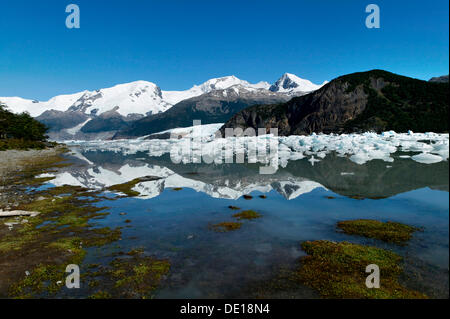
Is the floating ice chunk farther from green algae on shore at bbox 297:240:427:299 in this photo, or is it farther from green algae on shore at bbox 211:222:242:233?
green algae on shore at bbox 211:222:242:233

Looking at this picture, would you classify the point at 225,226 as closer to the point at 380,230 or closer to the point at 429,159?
the point at 380,230

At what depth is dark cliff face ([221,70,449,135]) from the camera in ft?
382

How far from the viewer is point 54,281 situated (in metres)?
11.0

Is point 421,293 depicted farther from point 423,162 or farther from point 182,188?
point 423,162

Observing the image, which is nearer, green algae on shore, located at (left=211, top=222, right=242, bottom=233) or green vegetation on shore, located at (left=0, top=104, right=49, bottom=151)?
green algae on shore, located at (left=211, top=222, right=242, bottom=233)

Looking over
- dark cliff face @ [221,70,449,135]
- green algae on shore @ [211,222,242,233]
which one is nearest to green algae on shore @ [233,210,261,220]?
green algae on shore @ [211,222,242,233]

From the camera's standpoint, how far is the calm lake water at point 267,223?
10578mm

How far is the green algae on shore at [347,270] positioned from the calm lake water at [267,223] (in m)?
0.51

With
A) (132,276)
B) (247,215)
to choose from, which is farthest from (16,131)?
(132,276)

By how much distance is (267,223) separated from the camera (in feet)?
57.2

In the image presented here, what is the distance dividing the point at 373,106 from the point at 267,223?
141984mm

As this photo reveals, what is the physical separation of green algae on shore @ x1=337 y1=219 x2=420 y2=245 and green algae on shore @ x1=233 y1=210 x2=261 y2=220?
5542 millimetres

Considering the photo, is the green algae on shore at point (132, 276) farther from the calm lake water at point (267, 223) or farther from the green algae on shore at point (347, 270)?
the green algae on shore at point (347, 270)

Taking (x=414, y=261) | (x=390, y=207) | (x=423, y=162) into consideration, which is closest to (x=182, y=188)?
(x=390, y=207)
